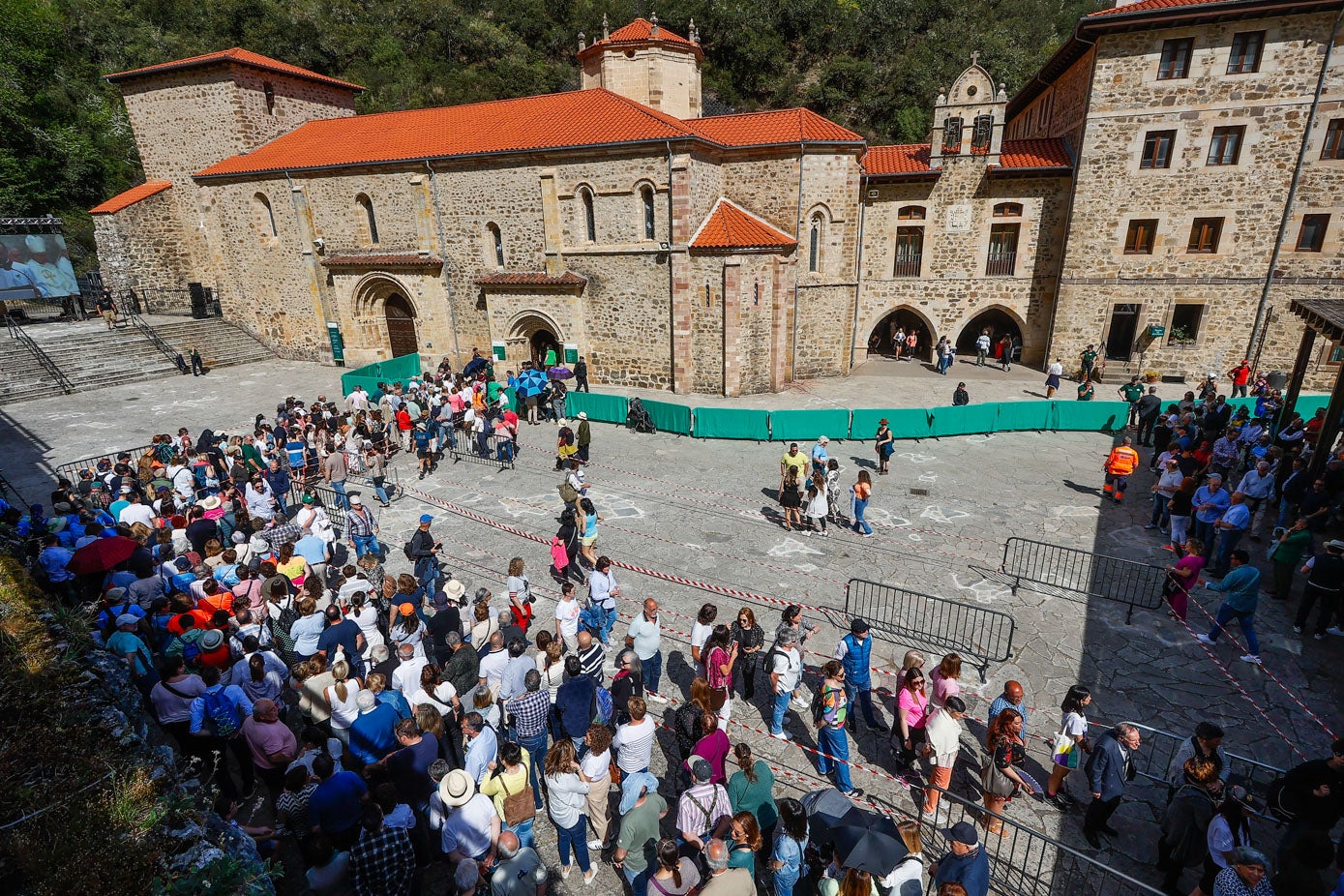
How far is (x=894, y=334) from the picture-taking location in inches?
1196

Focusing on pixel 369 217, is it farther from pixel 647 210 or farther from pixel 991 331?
pixel 991 331

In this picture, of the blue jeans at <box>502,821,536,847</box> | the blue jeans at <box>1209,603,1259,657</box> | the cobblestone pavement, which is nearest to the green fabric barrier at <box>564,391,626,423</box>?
the cobblestone pavement

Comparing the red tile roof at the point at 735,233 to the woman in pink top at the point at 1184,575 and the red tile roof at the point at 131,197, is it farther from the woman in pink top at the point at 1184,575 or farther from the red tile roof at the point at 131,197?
the red tile roof at the point at 131,197

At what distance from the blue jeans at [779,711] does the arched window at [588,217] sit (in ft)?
63.6

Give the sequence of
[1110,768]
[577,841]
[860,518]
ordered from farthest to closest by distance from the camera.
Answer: [860,518] < [1110,768] < [577,841]

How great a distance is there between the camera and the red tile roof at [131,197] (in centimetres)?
2895

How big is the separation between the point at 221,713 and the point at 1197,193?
1167 inches

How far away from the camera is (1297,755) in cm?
748

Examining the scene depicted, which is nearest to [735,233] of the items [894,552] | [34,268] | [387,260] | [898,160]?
[898,160]

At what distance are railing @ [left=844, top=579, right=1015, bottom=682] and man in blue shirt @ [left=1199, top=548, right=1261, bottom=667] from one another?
271 cm

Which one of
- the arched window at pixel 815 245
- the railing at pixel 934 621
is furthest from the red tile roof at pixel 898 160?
the railing at pixel 934 621

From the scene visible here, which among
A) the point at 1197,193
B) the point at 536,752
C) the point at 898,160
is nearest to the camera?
the point at 536,752

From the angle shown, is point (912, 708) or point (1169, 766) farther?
point (1169, 766)

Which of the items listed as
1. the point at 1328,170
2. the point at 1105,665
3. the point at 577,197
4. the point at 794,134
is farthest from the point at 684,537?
the point at 1328,170
